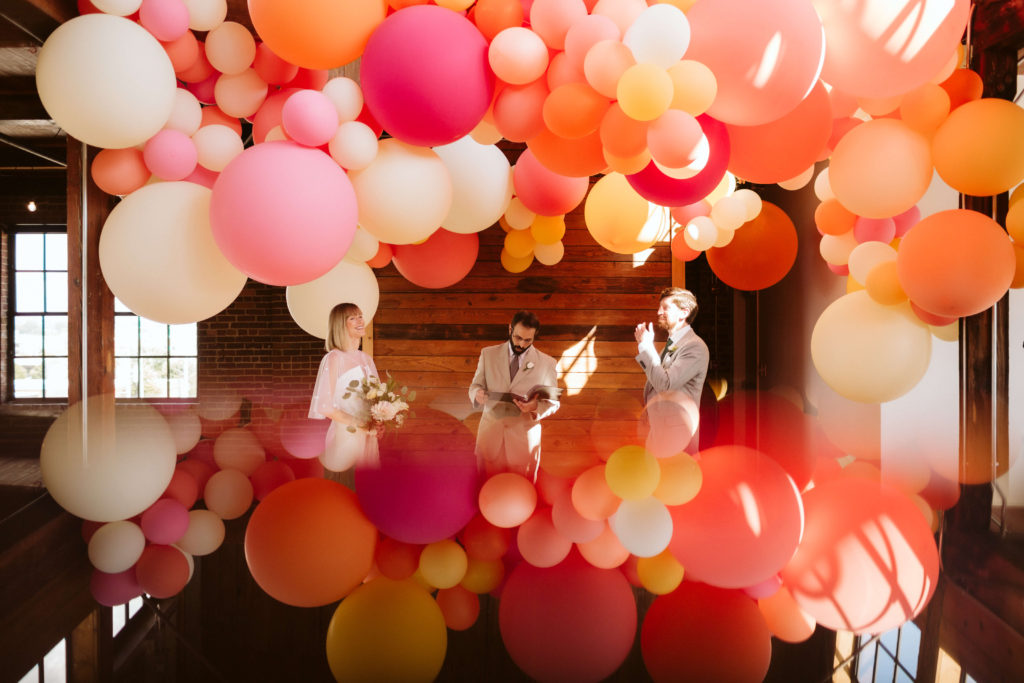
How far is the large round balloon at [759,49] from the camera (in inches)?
68.1

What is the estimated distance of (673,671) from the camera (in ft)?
3.02

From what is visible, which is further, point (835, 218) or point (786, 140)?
point (835, 218)

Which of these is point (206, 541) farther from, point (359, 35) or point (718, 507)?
point (359, 35)

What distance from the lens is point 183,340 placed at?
648 cm

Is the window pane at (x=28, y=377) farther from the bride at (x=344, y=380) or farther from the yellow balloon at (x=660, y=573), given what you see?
the yellow balloon at (x=660, y=573)

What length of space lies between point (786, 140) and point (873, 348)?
1.03 metres

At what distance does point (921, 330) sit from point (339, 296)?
9.56 feet

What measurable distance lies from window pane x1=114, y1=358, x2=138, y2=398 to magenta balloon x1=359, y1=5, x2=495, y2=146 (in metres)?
5.78

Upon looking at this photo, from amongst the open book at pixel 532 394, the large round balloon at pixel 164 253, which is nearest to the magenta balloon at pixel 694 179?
the open book at pixel 532 394

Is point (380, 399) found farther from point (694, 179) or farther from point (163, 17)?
point (163, 17)

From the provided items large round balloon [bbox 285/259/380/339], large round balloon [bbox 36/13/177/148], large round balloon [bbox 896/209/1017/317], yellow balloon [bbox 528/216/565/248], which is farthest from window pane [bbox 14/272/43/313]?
large round balloon [bbox 896/209/1017/317]

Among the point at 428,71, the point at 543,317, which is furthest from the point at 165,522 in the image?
the point at 543,317

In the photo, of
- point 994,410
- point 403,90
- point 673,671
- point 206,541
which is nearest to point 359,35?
point 403,90

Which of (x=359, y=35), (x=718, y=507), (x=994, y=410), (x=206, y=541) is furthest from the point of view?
(x=994, y=410)
